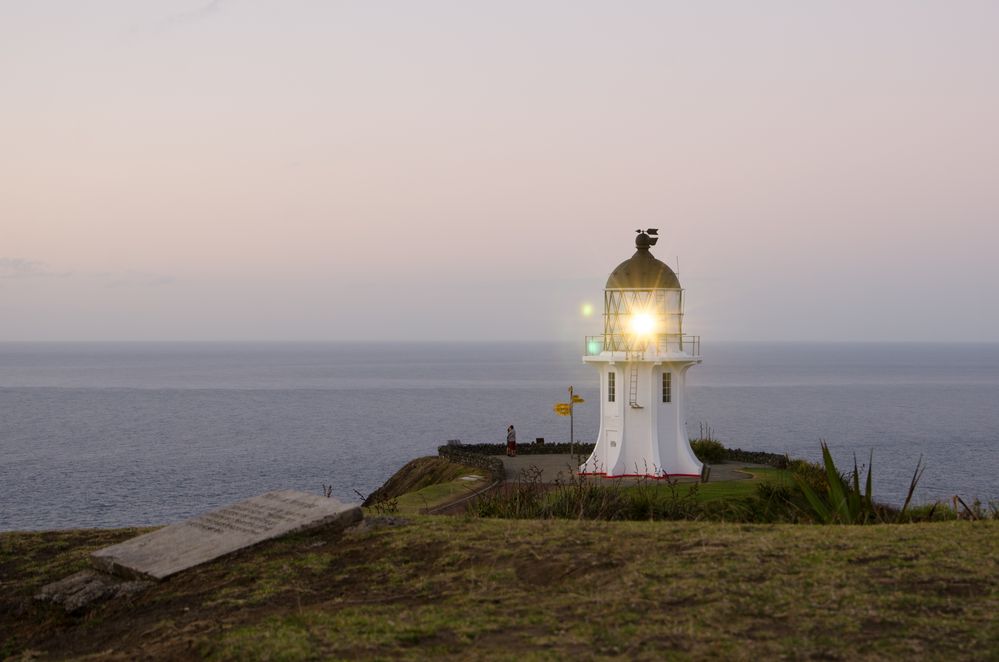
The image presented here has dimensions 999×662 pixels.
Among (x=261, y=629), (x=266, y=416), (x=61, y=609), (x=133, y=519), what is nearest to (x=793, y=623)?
(x=261, y=629)

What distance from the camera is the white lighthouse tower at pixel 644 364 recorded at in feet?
112

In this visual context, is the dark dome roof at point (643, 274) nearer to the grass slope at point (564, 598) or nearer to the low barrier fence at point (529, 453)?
the low barrier fence at point (529, 453)

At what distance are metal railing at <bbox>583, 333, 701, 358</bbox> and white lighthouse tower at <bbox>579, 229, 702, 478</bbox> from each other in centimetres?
3

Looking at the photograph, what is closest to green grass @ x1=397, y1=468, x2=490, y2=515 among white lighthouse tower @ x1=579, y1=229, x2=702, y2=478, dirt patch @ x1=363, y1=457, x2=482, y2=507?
dirt patch @ x1=363, y1=457, x2=482, y2=507

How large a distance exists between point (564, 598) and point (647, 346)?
2509 cm

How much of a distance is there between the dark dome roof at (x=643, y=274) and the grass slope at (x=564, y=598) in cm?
2188

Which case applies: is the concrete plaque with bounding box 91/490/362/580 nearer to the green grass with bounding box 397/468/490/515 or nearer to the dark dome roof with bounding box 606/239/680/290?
the green grass with bounding box 397/468/490/515

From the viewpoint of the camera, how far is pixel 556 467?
39531 mm

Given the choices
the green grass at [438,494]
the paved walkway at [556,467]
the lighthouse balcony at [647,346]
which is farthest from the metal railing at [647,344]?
the green grass at [438,494]

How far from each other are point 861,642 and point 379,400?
129316 mm

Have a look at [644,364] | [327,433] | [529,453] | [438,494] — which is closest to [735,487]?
[644,364]

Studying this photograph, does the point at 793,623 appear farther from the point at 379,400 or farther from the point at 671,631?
the point at 379,400

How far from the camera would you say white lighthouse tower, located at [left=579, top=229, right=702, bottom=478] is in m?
34.2

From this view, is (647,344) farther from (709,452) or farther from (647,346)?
(709,452)
